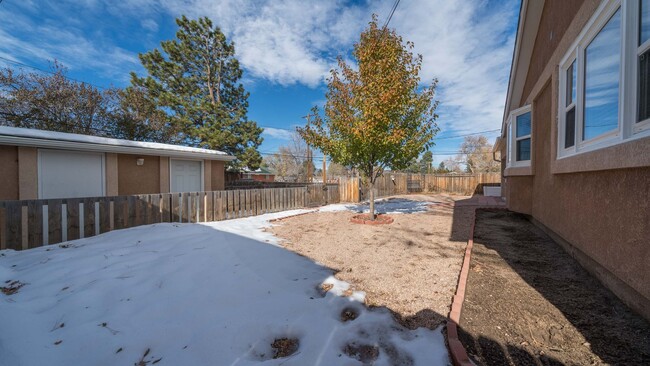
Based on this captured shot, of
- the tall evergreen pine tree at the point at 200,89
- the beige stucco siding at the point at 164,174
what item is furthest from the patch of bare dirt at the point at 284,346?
the tall evergreen pine tree at the point at 200,89

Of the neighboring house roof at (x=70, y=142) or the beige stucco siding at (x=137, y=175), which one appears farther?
the beige stucco siding at (x=137, y=175)

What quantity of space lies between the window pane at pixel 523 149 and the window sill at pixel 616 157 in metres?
3.86

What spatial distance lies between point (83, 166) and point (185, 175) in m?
3.50

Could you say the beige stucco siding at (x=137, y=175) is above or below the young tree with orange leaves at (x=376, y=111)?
below

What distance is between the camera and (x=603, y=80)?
289 centimetres

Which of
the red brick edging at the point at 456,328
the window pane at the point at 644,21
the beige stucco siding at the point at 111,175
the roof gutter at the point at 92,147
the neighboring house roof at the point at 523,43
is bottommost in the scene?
the red brick edging at the point at 456,328

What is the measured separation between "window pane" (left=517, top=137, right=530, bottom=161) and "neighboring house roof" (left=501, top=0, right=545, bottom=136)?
6.98 ft

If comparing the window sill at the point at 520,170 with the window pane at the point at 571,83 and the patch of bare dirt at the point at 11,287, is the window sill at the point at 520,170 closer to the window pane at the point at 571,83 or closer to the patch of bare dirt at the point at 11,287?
the window pane at the point at 571,83

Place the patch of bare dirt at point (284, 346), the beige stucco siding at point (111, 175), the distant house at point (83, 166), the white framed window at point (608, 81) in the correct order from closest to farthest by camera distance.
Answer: the patch of bare dirt at point (284, 346), the white framed window at point (608, 81), the distant house at point (83, 166), the beige stucco siding at point (111, 175)

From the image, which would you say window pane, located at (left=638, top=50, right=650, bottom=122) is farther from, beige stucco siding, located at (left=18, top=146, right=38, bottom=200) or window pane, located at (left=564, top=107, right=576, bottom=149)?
beige stucco siding, located at (left=18, top=146, right=38, bottom=200)

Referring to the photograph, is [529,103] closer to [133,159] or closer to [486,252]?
[486,252]

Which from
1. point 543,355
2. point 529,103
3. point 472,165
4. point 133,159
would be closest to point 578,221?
point 543,355

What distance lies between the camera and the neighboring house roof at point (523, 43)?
5.94 m

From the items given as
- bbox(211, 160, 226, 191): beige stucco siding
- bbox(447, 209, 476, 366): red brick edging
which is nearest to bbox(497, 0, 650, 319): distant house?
bbox(447, 209, 476, 366): red brick edging
